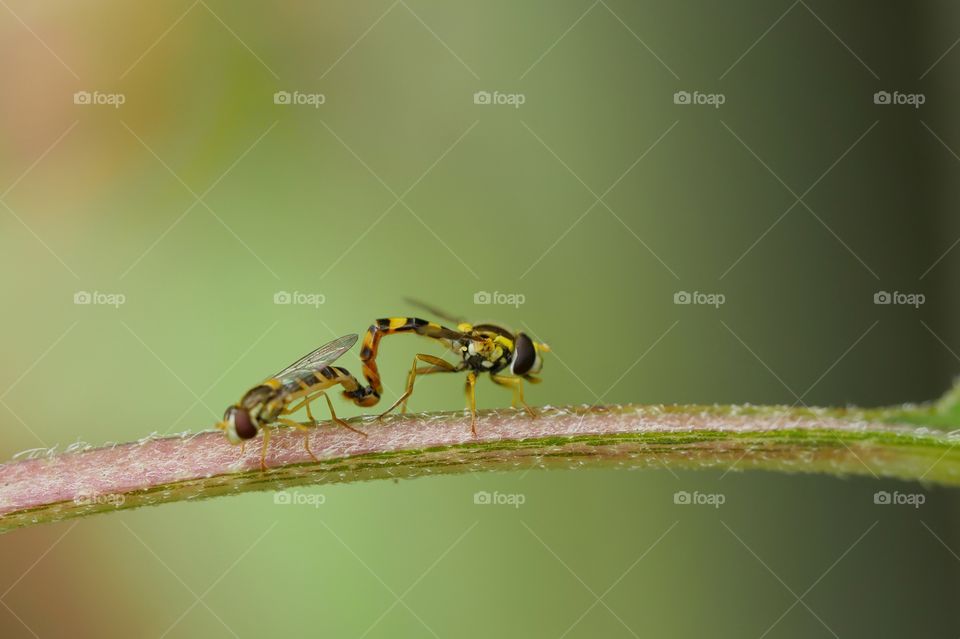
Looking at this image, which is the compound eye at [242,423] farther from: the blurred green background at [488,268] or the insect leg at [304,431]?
the blurred green background at [488,268]

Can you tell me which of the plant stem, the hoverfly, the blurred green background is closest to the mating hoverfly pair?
the hoverfly

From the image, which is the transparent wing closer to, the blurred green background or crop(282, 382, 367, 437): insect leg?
crop(282, 382, 367, 437): insect leg

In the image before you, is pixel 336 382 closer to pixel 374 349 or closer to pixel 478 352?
pixel 374 349

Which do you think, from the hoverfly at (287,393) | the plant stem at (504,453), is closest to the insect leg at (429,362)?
the hoverfly at (287,393)

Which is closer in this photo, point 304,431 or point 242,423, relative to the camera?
point 304,431

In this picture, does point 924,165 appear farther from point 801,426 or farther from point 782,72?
point 801,426

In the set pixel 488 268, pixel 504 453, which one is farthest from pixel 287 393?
pixel 488 268
